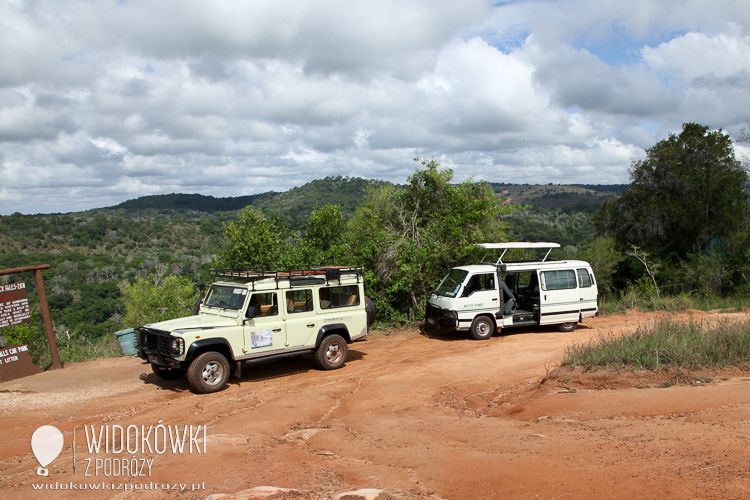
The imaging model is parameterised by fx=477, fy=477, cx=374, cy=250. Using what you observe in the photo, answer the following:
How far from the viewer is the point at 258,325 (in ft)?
30.0

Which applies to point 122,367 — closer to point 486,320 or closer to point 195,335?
point 195,335

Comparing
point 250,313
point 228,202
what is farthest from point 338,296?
point 228,202

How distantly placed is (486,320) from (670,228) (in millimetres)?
19336

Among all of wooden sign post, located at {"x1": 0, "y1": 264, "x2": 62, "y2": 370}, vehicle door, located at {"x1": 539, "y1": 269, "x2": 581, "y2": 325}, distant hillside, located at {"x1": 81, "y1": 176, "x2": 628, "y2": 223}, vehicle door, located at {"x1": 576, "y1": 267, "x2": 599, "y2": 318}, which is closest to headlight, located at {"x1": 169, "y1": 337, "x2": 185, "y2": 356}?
wooden sign post, located at {"x1": 0, "y1": 264, "x2": 62, "y2": 370}

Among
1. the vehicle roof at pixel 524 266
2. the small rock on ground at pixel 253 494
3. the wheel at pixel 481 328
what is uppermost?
the vehicle roof at pixel 524 266

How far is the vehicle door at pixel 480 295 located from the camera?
13.1m

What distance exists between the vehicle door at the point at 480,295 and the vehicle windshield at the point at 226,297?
621 cm

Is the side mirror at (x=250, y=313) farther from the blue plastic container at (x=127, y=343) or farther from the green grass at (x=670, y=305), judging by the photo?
the green grass at (x=670, y=305)

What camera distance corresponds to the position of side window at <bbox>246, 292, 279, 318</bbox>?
9188 mm

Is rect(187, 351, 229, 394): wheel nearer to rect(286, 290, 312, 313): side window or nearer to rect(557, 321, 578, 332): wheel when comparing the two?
rect(286, 290, 312, 313): side window

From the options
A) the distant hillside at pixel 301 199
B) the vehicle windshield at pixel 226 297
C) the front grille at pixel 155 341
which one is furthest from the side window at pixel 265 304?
the distant hillside at pixel 301 199

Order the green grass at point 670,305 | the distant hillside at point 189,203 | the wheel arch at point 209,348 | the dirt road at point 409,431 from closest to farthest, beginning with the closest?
the dirt road at point 409,431 < the wheel arch at point 209,348 < the green grass at point 670,305 < the distant hillside at point 189,203

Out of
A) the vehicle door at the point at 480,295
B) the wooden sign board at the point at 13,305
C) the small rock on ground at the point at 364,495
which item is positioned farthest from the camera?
the vehicle door at the point at 480,295

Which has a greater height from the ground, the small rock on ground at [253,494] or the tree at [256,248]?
the tree at [256,248]
